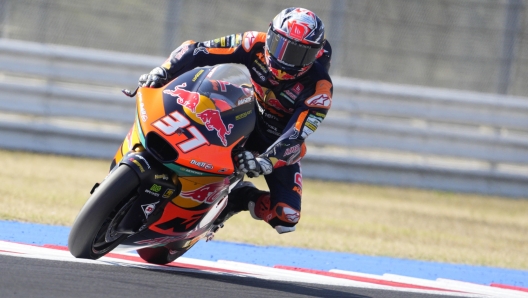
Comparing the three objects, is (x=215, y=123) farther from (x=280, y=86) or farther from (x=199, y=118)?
(x=280, y=86)

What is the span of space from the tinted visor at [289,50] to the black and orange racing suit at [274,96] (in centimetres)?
26

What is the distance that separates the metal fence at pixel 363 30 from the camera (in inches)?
454

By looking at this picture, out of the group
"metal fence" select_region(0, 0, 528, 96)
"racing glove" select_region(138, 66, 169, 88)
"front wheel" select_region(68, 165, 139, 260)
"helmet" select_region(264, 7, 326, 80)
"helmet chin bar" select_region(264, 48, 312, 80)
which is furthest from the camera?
"metal fence" select_region(0, 0, 528, 96)

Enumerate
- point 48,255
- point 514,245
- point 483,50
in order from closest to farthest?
1. point 48,255
2. point 514,245
3. point 483,50

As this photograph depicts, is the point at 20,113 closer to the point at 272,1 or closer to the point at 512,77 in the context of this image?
the point at 272,1

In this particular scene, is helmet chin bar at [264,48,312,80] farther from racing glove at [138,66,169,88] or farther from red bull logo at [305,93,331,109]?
racing glove at [138,66,169,88]

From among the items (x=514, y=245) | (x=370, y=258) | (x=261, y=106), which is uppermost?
(x=261, y=106)

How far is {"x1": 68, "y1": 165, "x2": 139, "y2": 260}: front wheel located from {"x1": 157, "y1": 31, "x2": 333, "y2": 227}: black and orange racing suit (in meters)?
1.25

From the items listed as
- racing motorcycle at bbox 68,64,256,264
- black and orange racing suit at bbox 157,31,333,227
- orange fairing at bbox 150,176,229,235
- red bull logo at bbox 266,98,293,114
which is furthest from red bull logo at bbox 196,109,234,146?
red bull logo at bbox 266,98,293,114

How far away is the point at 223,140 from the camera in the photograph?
4.88 m

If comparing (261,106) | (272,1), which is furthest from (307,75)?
(272,1)

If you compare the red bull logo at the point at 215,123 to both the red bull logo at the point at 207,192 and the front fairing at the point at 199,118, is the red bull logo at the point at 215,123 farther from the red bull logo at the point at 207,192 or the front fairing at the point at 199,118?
the red bull logo at the point at 207,192

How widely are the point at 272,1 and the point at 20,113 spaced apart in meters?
3.82

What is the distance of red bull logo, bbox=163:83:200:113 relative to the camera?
15.9 ft
